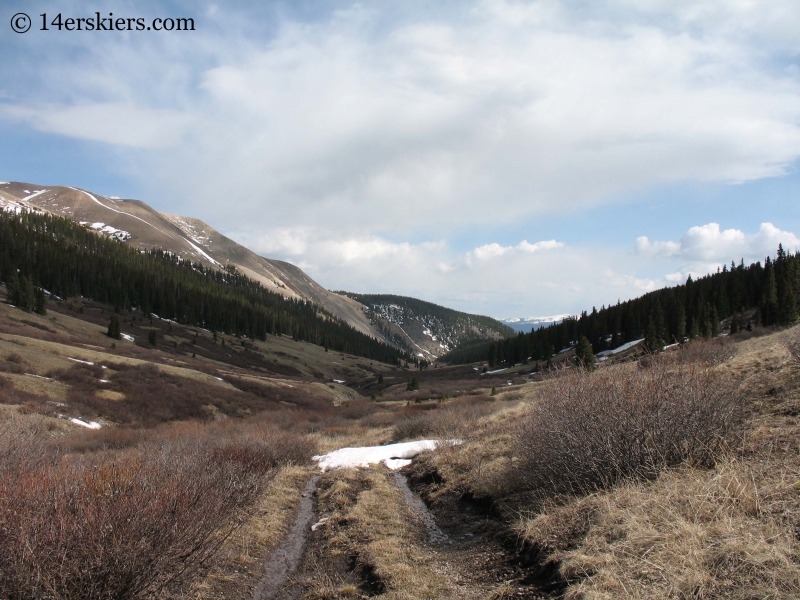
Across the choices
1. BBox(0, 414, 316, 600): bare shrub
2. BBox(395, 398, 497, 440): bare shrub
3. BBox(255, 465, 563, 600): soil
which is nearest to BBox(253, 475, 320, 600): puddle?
BBox(255, 465, 563, 600): soil

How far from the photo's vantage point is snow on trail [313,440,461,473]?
657 inches

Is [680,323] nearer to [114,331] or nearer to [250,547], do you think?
[250,547]

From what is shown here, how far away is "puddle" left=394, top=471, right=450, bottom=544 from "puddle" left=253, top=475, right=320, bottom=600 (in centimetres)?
279

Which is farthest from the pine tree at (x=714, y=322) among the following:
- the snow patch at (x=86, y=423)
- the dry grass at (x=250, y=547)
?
the snow patch at (x=86, y=423)

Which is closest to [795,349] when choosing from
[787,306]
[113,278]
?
[787,306]

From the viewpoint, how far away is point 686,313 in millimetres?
74375

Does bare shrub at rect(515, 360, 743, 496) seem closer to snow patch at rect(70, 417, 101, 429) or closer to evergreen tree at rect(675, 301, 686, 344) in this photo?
snow patch at rect(70, 417, 101, 429)

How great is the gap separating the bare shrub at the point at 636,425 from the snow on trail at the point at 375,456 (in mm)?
8778

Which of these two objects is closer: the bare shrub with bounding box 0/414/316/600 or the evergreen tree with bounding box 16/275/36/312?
the bare shrub with bounding box 0/414/316/600

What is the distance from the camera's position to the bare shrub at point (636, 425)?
311 inches

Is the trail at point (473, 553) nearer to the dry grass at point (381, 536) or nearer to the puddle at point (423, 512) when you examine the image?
the puddle at point (423, 512)

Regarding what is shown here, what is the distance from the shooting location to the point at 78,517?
17.4ft

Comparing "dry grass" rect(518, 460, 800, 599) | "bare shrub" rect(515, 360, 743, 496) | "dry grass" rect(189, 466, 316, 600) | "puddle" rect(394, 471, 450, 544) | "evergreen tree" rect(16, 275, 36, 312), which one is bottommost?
"puddle" rect(394, 471, 450, 544)

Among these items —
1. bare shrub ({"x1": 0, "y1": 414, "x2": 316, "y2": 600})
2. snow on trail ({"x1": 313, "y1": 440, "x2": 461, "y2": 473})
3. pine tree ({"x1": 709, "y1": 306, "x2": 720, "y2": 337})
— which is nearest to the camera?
bare shrub ({"x1": 0, "y1": 414, "x2": 316, "y2": 600})
